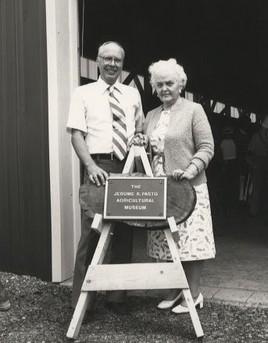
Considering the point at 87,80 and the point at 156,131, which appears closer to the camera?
the point at 156,131

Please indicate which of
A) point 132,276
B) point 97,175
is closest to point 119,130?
point 97,175

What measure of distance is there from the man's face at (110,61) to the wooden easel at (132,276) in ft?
3.63

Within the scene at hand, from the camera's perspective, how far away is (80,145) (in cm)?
369

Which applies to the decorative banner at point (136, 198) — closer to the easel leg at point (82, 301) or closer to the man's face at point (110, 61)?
the easel leg at point (82, 301)

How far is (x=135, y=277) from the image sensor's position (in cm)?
330

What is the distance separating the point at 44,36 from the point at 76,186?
1.38m

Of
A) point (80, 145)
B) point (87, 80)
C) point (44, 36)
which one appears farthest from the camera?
point (87, 80)

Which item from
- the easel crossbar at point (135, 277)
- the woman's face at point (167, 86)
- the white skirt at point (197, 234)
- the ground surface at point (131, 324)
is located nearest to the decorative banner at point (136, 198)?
the easel crossbar at point (135, 277)

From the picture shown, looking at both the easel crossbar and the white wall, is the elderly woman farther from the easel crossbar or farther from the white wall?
the white wall

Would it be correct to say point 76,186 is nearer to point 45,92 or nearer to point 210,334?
point 45,92

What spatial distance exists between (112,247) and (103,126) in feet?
3.05

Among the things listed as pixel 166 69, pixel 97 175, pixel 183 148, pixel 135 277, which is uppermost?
pixel 166 69

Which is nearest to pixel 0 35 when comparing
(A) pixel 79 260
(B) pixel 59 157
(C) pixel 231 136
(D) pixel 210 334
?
(B) pixel 59 157

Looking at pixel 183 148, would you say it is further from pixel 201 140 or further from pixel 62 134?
pixel 62 134
